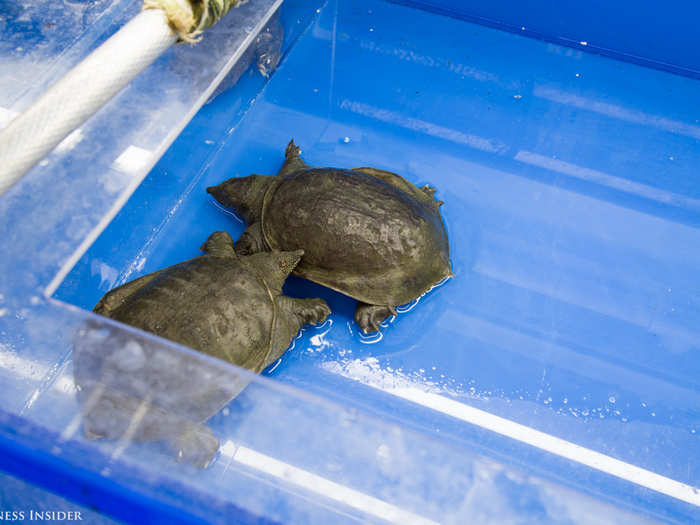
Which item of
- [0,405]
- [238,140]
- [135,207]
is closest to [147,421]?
[0,405]

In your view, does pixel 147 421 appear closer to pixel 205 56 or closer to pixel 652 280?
pixel 205 56

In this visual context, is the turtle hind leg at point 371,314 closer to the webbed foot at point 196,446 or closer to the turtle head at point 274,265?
the turtle head at point 274,265

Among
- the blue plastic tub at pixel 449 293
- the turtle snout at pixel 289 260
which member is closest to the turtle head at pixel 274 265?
the turtle snout at pixel 289 260

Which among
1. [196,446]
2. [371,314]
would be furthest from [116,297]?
[371,314]

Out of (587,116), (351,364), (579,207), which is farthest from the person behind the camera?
(587,116)

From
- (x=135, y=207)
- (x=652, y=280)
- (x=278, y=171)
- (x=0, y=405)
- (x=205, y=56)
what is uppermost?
(x=205, y=56)

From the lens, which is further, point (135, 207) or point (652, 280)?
point (652, 280)

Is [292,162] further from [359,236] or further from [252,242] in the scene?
[359,236]
